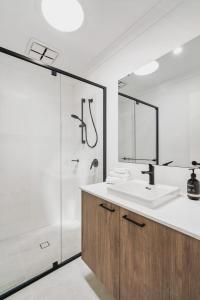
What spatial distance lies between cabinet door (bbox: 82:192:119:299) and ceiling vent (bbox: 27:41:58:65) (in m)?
1.71

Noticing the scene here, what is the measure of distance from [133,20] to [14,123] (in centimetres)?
172

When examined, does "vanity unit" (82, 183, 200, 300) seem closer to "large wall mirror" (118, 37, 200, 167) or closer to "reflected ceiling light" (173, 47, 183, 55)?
"large wall mirror" (118, 37, 200, 167)

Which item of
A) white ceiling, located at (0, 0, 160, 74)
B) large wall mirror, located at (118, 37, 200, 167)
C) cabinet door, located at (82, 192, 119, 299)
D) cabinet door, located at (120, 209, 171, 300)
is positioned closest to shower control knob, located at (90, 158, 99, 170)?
large wall mirror, located at (118, 37, 200, 167)

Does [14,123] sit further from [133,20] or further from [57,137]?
[133,20]

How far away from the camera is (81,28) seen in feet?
4.91

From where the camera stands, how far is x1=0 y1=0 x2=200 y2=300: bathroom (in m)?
1.08

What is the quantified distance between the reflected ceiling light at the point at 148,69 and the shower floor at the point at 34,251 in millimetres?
1934

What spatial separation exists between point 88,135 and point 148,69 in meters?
1.03

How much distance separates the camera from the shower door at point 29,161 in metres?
1.79

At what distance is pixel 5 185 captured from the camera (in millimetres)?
1863

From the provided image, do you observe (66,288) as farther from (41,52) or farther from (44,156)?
(41,52)

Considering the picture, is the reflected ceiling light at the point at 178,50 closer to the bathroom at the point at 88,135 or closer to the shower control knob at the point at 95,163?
the bathroom at the point at 88,135

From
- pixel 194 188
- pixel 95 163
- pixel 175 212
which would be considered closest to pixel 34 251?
pixel 95 163

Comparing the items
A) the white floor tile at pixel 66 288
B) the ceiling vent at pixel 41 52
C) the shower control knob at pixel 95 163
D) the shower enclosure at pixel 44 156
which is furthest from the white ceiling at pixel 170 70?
the white floor tile at pixel 66 288
